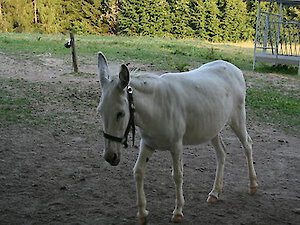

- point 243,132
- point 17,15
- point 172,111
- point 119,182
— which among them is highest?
point 17,15

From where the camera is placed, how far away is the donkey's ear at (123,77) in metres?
2.91

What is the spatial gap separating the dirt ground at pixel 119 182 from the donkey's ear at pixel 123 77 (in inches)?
39.7

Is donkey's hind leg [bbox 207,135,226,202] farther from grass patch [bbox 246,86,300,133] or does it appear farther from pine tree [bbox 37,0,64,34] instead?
pine tree [bbox 37,0,64,34]

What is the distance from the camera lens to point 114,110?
2.99 meters

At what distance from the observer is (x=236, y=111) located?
4242 millimetres

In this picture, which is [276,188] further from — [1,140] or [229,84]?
[1,140]

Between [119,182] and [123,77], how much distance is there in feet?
6.34

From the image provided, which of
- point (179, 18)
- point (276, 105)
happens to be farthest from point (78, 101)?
point (179, 18)

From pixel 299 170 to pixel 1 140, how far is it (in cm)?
426

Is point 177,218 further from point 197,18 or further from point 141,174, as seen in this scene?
point 197,18

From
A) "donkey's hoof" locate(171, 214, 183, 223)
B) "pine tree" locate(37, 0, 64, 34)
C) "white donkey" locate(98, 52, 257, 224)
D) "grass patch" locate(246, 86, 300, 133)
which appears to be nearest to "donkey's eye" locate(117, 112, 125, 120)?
"white donkey" locate(98, 52, 257, 224)

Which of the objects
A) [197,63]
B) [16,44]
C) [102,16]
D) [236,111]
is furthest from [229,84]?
[102,16]

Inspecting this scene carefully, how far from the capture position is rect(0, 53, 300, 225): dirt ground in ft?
12.3

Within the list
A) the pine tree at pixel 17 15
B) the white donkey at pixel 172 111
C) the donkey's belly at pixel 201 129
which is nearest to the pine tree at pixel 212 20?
the pine tree at pixel 17 15
